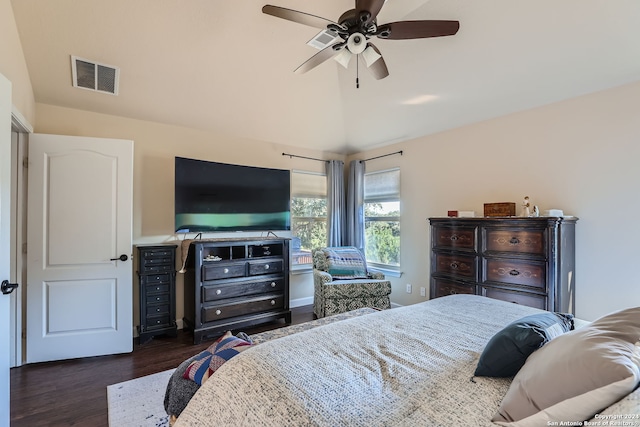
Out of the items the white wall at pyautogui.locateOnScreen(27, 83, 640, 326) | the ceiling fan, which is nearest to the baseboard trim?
the white wall at pyautogui.locateOnScreen(27, 83, 640, 326)

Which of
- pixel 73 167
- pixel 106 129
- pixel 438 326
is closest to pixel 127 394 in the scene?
pixel 73 167

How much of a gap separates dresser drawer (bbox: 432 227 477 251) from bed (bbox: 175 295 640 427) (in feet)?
5.44

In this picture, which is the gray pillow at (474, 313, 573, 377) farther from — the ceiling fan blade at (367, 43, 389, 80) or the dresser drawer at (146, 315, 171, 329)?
the dresser drawer at (146, 315, 171, 329)

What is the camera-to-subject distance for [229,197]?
12.6 ft

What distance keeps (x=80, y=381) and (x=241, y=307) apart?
1533 millimetres

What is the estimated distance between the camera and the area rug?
1959 millimetres

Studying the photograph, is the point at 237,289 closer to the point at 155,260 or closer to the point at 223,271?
the point at 223,271

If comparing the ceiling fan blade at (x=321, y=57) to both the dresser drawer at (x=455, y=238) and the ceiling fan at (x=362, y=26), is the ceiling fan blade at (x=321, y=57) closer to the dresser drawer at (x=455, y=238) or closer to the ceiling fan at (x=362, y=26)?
the ceiling fan at (x=362, y=26)

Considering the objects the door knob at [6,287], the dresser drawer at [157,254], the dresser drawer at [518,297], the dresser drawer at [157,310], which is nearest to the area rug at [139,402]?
the dresser drawer at [157,310]

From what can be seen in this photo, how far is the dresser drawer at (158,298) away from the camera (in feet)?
10.6

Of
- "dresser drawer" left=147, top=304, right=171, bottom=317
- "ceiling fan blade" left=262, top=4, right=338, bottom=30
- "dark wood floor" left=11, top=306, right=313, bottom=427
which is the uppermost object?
"ceiling fan blade" left=262, top=4, right=338, bottom=30

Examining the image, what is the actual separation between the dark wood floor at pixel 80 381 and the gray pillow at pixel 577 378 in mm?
2456

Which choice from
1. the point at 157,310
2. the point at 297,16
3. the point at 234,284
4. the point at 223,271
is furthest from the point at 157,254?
the point at 297,16

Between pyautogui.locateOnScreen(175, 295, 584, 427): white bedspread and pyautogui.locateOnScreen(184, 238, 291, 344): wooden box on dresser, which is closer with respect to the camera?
pyautogui.locateOnScreen(175, 295, 584, 427): white bedspread
